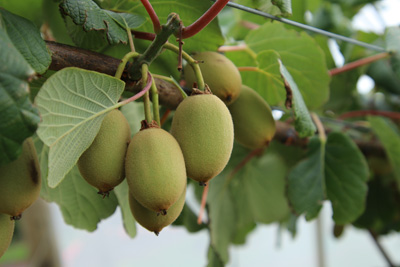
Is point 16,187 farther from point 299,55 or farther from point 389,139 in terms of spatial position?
point 389,139

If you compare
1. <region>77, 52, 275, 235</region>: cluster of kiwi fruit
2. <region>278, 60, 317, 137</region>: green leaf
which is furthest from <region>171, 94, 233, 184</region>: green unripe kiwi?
<region>278, 60, 317, 137</region>: green leaf

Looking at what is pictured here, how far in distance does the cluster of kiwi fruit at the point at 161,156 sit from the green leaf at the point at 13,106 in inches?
2.2

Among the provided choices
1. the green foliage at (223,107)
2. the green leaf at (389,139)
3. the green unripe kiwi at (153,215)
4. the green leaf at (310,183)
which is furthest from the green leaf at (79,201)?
the green leaf at (389,139)

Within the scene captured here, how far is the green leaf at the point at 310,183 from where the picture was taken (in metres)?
0.59

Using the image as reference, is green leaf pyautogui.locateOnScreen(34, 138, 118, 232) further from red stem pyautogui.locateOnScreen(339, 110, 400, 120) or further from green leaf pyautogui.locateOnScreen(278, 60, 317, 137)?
red stem pyautogui.locateOnScreen(339, 110, 400, 120)

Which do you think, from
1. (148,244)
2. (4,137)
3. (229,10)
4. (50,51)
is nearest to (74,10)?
(50,51)

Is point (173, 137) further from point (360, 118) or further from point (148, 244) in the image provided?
point (148, 244)

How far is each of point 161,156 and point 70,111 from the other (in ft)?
0.24

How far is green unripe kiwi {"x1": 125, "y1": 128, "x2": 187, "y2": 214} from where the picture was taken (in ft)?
1.00

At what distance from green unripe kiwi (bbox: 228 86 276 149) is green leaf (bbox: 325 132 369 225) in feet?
0.72

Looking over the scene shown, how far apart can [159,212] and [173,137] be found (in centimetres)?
6

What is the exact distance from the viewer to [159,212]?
33 cm

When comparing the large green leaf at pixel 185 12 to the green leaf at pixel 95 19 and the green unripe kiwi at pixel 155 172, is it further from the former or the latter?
the green unripe kiwi at pixel 155 172

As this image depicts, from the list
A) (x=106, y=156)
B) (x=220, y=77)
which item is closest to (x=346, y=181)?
(x=220, y=77)
